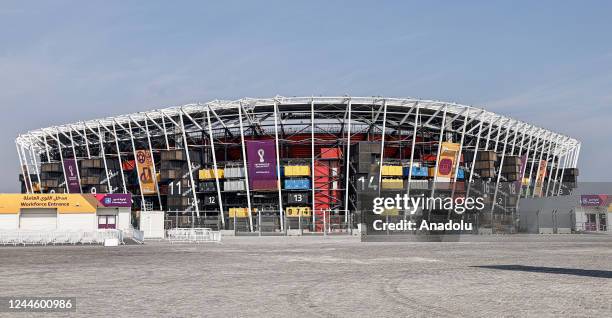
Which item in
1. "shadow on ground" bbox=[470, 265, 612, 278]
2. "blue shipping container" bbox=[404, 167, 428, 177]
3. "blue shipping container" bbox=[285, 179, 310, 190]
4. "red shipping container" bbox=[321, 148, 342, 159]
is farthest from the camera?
"blue shipping container" bbox=[404, 167, 428, 177]

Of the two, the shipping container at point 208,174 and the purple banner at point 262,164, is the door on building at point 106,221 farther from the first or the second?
the shipping container at point 208,174

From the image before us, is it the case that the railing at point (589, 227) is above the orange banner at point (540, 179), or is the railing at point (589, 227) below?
below

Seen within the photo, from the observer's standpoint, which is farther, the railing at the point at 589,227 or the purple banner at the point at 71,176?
the purple banner at the point at 71,176

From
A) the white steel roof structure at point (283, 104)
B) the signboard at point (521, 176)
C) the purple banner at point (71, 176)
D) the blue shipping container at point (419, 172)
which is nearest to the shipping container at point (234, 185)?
the white steel roof structure at point (283, 104)

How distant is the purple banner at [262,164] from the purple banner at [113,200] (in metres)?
24.0

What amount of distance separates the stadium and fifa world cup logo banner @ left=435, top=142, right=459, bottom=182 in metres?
0.17

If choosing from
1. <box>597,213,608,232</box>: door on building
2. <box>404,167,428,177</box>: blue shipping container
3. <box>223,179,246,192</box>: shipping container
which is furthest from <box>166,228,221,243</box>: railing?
<box>597,213,608,232</box>: door on building

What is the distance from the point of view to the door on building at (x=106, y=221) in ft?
207

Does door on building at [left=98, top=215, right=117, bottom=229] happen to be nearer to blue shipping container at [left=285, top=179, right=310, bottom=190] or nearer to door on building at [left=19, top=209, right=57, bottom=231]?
door on building at [left=19, top=209, right=57, bottom=231]

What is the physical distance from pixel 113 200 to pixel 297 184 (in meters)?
30.3

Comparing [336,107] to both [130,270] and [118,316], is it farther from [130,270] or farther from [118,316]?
[118,316]

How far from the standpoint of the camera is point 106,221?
208 ft

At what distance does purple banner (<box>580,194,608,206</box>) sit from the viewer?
84125 mm

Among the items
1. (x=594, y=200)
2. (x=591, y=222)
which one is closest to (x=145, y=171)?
(x=591, y=222)
